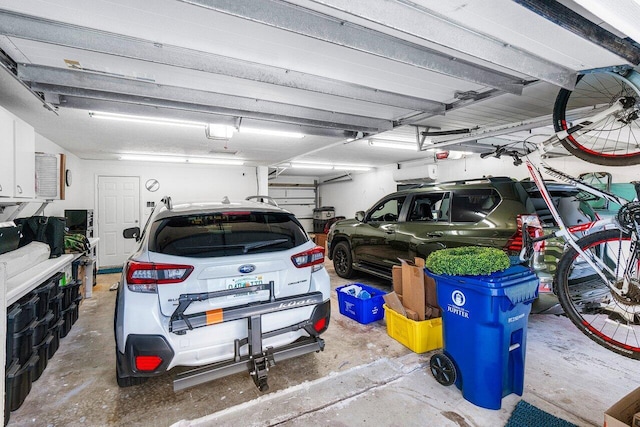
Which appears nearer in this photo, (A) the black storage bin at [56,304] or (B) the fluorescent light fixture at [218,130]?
(A) the black storage bin at [56,304]

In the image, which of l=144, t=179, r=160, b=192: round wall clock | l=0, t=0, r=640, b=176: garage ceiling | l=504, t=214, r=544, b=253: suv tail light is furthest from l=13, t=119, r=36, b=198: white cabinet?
l=504, t=214, r=544, b=253: suv tail light

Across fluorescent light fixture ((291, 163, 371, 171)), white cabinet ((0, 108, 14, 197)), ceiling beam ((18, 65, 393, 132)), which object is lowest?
white cabinet ((0, 108, 14, 197))

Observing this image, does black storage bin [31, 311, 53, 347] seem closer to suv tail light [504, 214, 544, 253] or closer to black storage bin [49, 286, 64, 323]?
black storage bin [49, 286, 64, 323]

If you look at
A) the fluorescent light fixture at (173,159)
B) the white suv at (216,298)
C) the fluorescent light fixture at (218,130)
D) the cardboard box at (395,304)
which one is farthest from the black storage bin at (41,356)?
the fluorescent light fixture at (173,159)

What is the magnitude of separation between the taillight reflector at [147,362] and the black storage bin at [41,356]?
1.14 m

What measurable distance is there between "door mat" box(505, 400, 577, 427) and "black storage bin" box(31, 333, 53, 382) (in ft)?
11.0

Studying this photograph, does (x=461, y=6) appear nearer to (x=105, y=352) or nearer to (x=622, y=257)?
(x=622, y=257)

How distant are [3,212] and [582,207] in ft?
21.0

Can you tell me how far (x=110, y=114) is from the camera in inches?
135

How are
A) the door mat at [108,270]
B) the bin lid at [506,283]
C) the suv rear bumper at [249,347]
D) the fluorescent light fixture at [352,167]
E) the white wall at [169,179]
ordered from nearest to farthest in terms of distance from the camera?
1. the suv rear bumper at [249,347]
2. the bin lid at [506,283]
3. the door mat at [108,270]
4. the white wall at [169,179]
5. the fluorescent light fixture at [352,167]

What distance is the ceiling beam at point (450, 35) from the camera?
1.52 metres

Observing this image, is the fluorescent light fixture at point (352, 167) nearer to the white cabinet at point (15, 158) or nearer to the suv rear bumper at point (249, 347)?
the white cabinet at point (15, 158)

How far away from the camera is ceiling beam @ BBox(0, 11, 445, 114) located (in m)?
1.86

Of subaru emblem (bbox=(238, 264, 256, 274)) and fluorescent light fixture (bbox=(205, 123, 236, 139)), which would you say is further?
fluorescent light fixture (bbox=(205, 123, 236, 139))
